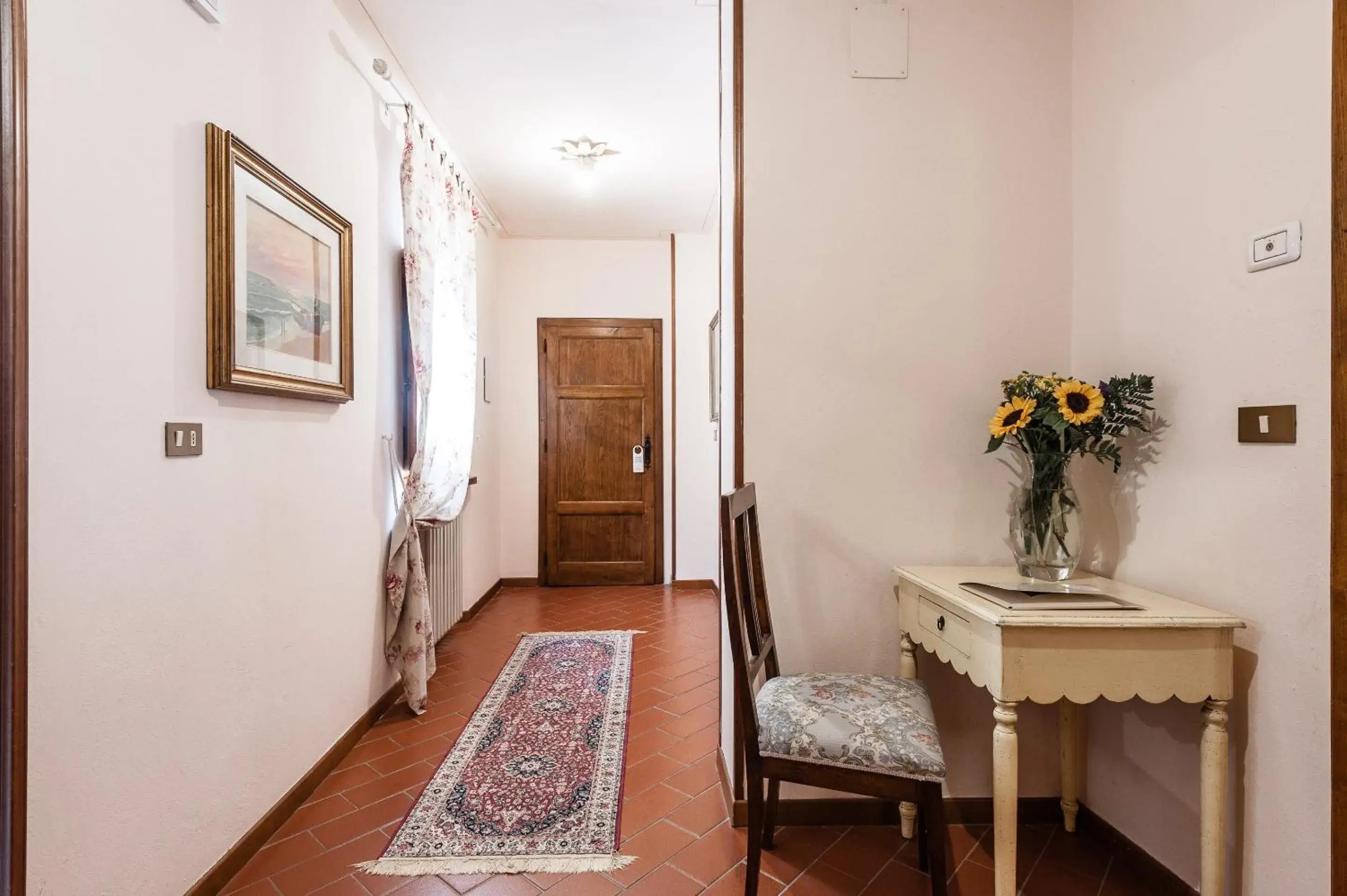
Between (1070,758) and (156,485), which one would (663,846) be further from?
(156,485)

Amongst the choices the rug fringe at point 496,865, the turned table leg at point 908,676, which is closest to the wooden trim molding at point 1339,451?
the turned table leg at point 908,676

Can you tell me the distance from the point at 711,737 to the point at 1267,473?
190 centimetres

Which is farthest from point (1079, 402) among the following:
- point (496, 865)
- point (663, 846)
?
point (496, 865)

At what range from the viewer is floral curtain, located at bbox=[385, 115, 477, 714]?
2.79 m

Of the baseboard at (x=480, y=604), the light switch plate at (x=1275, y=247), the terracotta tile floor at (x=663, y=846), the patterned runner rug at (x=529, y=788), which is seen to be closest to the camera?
the light switch plate at (x=1275, y=247)

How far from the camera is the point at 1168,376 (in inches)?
65.2

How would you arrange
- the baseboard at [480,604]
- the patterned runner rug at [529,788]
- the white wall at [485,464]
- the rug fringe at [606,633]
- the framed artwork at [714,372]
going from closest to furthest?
the patterned runner rug at [529,788] → the rug fringe at [606,633] → the baseboard at [480,604] → the white wall at [485,464] → the framed artwork at [714,372]

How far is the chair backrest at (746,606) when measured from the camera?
1482mm

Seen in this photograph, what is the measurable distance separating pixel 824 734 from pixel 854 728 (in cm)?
7

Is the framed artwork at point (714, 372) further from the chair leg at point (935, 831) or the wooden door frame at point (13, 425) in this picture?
the wooden door frame at point (13, 425)

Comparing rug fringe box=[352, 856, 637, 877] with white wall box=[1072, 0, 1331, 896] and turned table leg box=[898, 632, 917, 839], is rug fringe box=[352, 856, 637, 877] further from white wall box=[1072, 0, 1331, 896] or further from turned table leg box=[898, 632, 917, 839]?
white wall box=[1072, 0, 1331, 896]

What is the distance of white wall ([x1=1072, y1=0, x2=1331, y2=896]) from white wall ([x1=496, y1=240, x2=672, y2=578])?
3.52 meters

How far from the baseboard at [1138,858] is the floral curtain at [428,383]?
2.39 m

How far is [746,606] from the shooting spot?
1.66m
